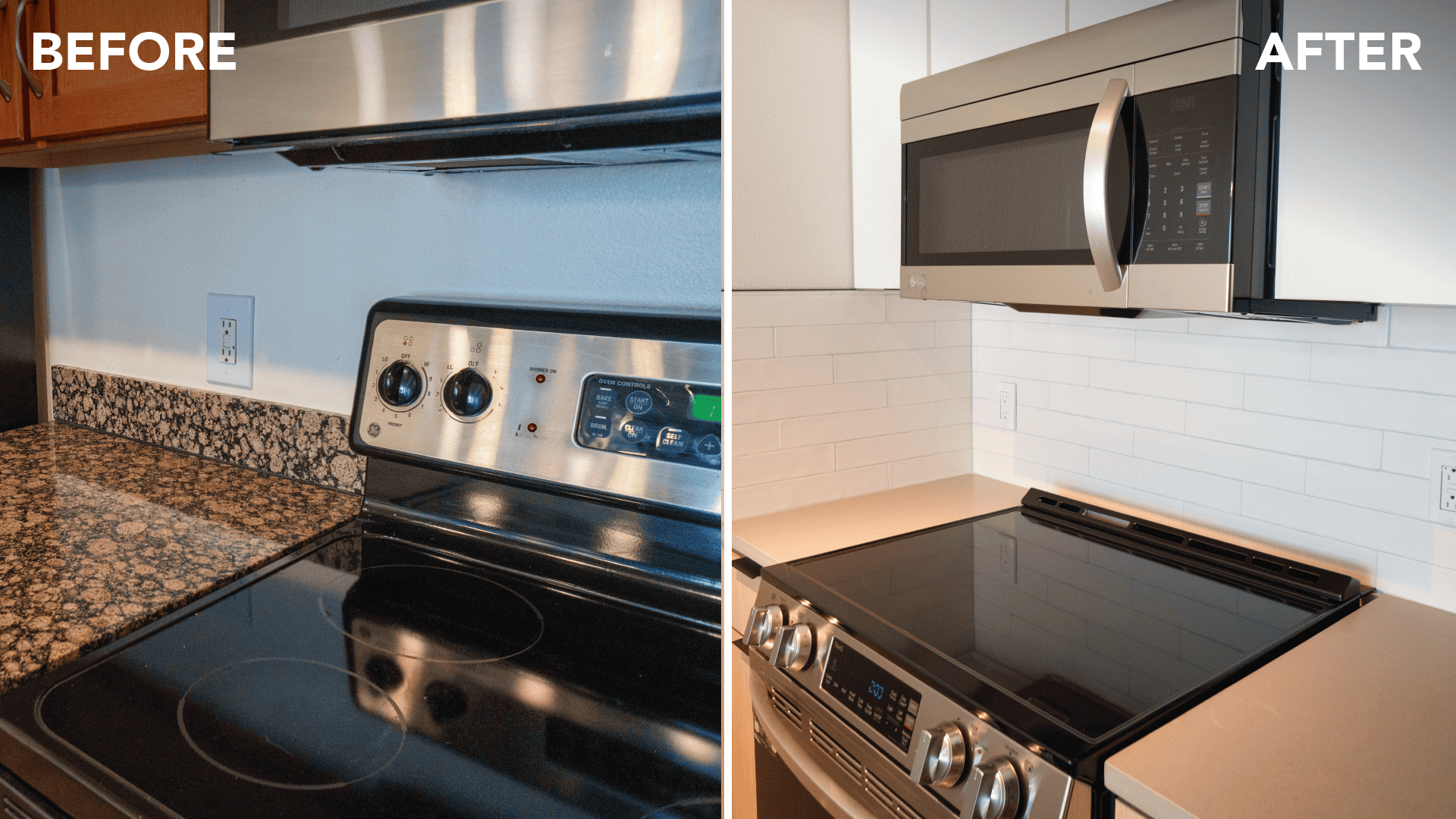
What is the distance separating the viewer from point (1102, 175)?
0.66 meters

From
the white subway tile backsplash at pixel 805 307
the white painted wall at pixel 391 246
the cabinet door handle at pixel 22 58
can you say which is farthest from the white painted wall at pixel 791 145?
the cabinet door handle at pixel 22 58

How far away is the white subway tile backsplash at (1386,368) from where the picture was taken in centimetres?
73

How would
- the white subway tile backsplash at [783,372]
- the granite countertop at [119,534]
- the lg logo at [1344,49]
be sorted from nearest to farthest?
1. the lg logo at [1344,49]
2. the granite countertop at [119,534]
3. the white subway tile backsplash at [783,372]

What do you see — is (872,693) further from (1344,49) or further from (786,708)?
(1344,49)

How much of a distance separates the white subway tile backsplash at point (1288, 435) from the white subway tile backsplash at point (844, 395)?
23 centimetres

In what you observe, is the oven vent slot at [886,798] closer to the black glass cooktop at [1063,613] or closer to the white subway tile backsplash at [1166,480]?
the black glass cooktop at [1063,613]

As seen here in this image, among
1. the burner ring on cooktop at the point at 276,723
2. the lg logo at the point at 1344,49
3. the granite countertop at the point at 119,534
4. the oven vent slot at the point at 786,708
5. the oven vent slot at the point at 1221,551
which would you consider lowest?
the oven vent slot at the point at 786,708

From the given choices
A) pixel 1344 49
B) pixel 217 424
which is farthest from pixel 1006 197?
pixel 217 424

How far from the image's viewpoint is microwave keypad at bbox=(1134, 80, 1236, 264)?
25.2 inches

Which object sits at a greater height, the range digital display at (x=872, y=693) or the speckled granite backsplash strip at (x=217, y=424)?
the speckled granite backsplash strip at (x=217, y=424)

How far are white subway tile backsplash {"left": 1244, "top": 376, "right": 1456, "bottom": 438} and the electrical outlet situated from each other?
1.05 feet

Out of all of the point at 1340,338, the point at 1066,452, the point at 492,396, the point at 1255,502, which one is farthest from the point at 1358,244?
the point at 492,396

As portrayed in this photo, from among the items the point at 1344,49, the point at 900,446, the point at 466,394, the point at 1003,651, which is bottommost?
the point at 1003,651

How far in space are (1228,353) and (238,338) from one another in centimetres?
118
